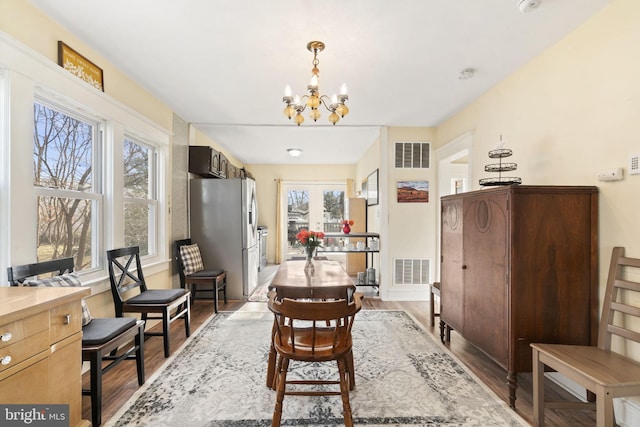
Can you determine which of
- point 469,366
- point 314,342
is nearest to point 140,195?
point 314,342

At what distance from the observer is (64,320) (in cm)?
149

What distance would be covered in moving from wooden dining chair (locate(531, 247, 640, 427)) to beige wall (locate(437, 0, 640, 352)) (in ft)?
0.46

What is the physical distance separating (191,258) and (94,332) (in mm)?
2219

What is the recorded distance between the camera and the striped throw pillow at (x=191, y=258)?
396 centimetres

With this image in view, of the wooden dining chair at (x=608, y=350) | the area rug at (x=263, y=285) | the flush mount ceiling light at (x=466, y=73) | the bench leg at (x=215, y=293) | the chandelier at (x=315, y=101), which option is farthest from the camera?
the area rug at (x=263, y=285)

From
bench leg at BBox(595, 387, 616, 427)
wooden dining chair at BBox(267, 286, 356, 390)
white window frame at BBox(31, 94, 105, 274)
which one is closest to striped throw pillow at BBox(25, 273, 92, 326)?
white window frame at BBox(31, 94, 105, 274)

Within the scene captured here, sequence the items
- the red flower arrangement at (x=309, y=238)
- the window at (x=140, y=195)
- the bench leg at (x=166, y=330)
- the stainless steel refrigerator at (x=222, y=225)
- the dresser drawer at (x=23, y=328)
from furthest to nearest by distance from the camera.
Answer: the stainless steel refrigerator at (x=222, y=225)
the window at (x=140, y=195)
the red flower arrangement at (x=309, y=238)
the bench leg at (x=166, y=330)
the dresser drawer at (x=23, y=328)

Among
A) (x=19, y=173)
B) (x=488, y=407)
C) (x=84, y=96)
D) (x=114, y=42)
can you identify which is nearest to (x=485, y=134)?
(x=488, y=407)

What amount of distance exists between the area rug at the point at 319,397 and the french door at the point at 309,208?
191 inches

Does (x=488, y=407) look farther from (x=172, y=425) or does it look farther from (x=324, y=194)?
(x=324, y=194)

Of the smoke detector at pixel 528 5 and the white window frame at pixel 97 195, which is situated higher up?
the smoke detector at pixel 528 5

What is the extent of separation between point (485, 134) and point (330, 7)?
2.30m

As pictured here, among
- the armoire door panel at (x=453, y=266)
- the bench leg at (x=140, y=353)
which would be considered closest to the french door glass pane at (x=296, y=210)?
the armoire door panel at (x=453, y=266)

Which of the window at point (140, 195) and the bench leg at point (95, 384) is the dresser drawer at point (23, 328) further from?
the window at point (140, 195)
